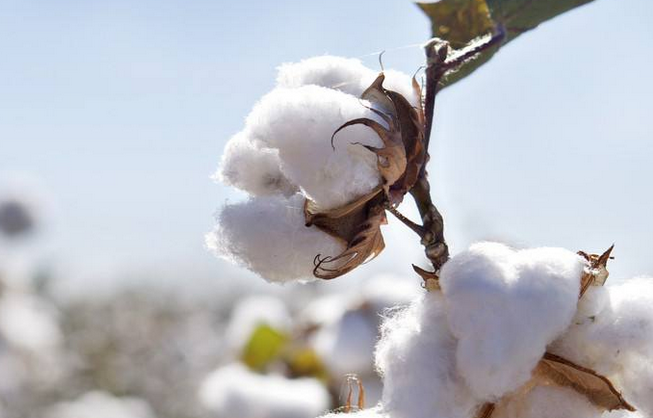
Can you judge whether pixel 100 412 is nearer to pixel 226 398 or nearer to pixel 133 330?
pixel 133 330

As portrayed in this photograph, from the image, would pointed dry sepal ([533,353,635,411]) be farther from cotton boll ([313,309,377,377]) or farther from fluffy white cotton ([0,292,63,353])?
fluffy white cotton ([0,292,63,353])

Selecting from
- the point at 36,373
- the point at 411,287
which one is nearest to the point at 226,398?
the point at 411,287

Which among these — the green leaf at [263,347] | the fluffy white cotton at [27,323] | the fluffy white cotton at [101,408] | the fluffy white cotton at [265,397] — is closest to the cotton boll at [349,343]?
the fluffy white cotton at [265,397]

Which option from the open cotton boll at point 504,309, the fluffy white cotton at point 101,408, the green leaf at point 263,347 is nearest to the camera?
the open cotton boll at point 504,309

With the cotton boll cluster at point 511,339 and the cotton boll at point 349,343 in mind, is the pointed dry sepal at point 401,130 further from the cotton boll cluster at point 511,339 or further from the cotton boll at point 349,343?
the cotton boll at point 349,343

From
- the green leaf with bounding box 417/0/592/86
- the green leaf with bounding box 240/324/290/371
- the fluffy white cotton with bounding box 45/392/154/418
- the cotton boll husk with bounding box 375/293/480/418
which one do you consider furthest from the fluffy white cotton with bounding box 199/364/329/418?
the fluffy white cotton with bounding box 45/392/154/418

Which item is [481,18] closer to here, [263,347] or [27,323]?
[263,347]

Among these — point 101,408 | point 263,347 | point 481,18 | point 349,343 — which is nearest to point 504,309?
point 481,18
